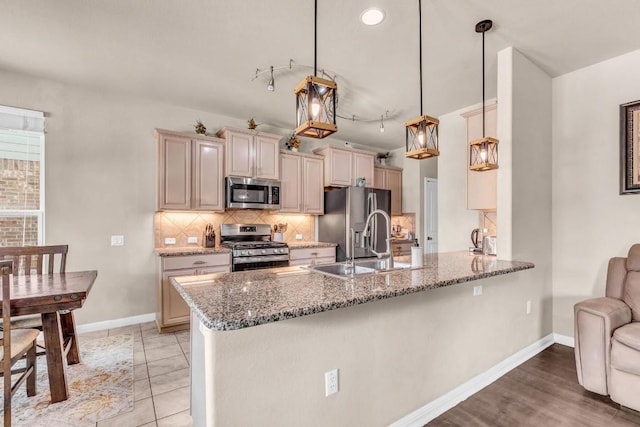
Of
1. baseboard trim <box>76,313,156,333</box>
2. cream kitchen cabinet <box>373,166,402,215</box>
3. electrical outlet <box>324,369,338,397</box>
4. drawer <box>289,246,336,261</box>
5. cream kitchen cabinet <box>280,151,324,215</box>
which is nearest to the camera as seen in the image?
electrical outlet <box>324,369,338,397</box>

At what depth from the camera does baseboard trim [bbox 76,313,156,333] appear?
3490 mm

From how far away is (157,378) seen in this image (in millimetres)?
2506

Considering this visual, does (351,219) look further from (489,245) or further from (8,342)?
(8,342)

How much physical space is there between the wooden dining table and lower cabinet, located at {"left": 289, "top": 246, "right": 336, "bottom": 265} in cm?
227

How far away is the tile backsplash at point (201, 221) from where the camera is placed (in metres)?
3.92

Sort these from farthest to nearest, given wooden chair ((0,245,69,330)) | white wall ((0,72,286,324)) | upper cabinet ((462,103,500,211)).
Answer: white wall ((0,72,286,324))
upper cabinet ((462,103,500,211))
wooden chair ((0,245,69,330))

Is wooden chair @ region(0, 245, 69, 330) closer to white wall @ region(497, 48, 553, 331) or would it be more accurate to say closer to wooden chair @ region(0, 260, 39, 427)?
wooden chair @ region(0, 260, 39, 427)

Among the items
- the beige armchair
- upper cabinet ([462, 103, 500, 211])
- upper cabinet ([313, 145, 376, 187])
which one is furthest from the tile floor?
upper cabinet ([462, 103, 500, 211])

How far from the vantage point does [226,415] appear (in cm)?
129

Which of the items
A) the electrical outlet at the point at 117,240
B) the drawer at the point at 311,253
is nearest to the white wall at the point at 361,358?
the drawer at the point at 311,253

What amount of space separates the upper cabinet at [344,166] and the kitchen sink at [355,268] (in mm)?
2421

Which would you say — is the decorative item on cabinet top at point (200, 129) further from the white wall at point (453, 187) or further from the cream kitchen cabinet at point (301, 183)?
the white wall at point (453, 187)

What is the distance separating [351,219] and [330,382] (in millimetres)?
3059

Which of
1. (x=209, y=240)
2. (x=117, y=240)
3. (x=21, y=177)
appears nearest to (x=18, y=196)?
(x=21, y=177)
